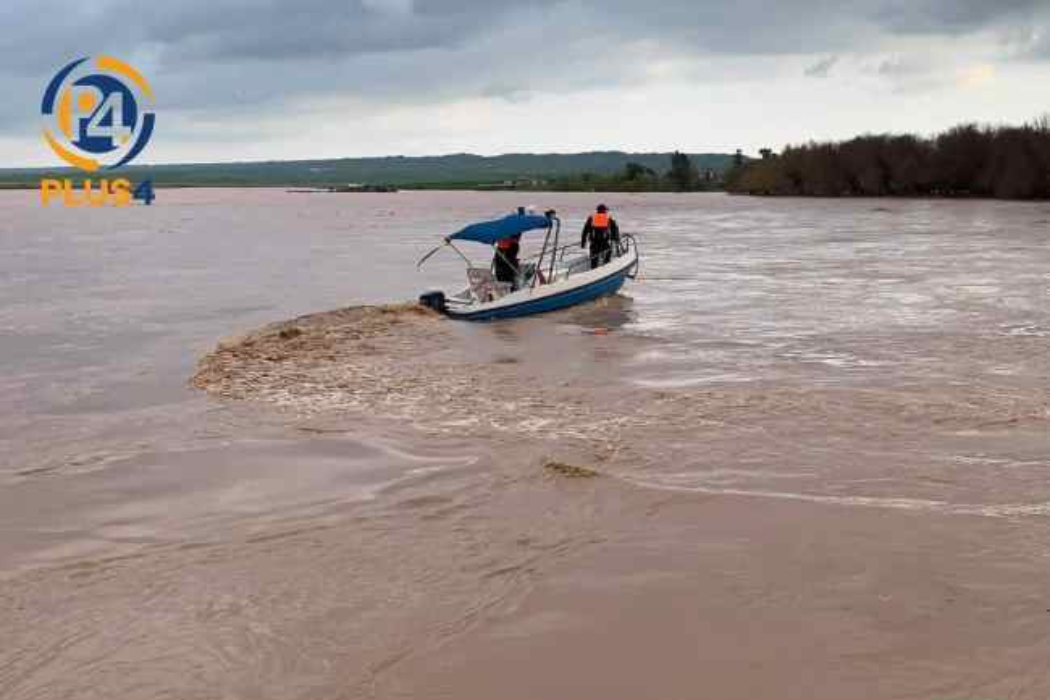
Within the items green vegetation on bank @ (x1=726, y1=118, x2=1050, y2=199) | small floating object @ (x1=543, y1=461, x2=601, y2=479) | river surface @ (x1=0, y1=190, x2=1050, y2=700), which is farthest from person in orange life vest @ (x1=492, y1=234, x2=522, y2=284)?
green vegetation on bank @ (x1=726, y1=118, x2=1050, y2=199)

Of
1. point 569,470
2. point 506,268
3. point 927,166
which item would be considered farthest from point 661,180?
point 569,470

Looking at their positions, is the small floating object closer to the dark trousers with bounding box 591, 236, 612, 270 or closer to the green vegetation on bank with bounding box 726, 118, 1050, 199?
the dark trousers with bounding box 591, 236, 612, 270

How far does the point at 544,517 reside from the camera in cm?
787

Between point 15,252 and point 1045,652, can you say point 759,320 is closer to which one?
point 1045,652

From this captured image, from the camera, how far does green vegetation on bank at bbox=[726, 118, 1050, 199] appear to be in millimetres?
78938

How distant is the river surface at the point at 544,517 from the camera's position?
5426 millimetres

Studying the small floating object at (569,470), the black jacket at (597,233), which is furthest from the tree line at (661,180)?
the small floating object at (569,470)

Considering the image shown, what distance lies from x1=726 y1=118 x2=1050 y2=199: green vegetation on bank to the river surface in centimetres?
6855

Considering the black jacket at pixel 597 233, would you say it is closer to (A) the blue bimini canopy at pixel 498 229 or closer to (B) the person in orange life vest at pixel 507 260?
(B) the person in orange life vest at pixel 507 260

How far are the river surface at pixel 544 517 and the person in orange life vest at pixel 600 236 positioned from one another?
13.6 ft

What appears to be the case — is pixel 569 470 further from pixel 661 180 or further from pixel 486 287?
pixel 661 180

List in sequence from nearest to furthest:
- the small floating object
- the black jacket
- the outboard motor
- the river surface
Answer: the river surface → the small floating object → the outboard motor → the black jacket

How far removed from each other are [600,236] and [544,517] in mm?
15339

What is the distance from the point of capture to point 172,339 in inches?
719
